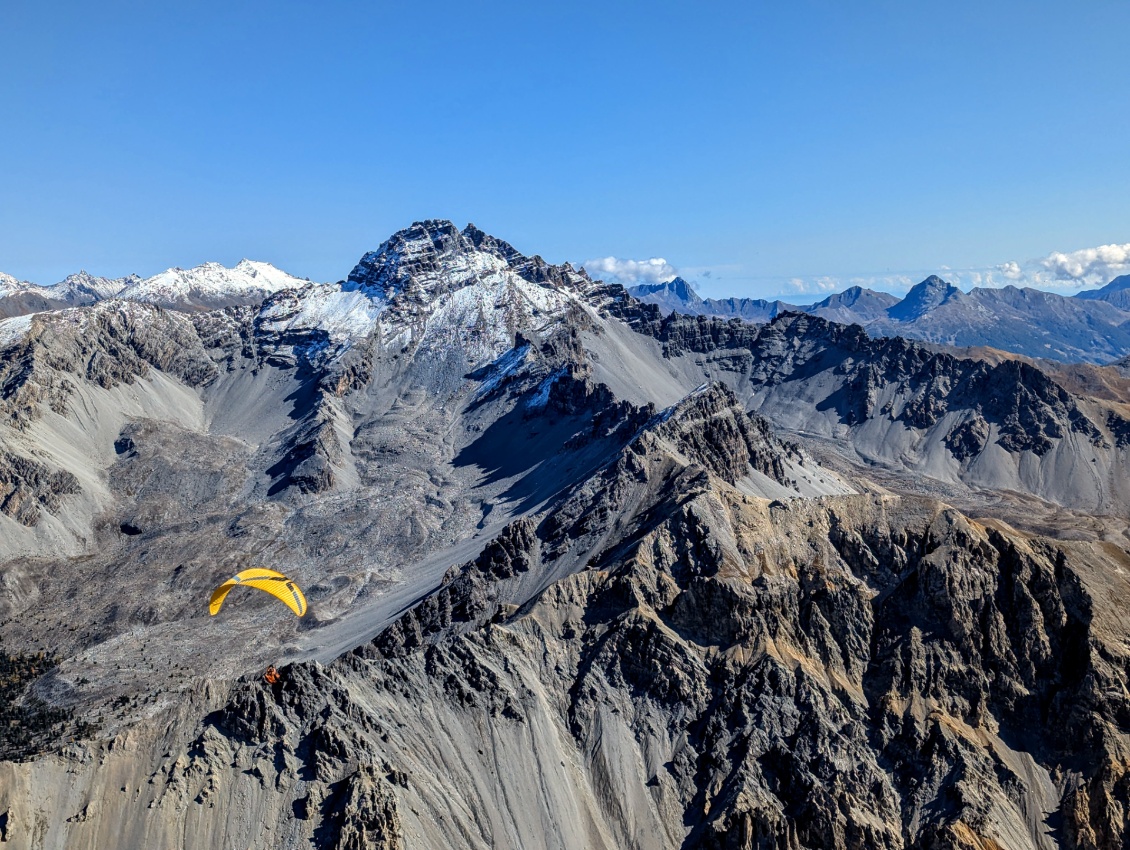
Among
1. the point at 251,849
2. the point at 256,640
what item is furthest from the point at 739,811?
the point at 256,640

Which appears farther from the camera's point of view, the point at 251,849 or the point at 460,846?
the point at 460,846

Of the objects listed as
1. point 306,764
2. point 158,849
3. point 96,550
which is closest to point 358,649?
point 306,764

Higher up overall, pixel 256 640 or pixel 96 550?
pixel 96 550

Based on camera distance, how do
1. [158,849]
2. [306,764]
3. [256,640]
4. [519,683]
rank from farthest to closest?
[256,640], [519,683], [306,764], [158,849]

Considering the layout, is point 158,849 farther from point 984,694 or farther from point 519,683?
point 984,694

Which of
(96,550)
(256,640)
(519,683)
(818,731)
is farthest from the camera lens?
(96,550)

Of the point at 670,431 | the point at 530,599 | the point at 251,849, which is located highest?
the point at 670,431

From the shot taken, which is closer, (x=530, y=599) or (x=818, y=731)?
(x=818, y=731)

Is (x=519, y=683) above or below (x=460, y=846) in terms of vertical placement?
above

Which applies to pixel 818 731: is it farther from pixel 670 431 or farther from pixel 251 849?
pixel 670 431
